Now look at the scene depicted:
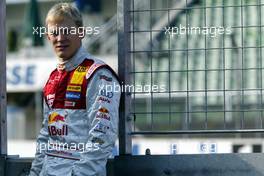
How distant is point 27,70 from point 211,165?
18045mm

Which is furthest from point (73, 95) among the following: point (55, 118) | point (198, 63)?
point (198, 63)

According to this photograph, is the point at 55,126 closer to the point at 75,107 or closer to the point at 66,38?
the point at 75,107

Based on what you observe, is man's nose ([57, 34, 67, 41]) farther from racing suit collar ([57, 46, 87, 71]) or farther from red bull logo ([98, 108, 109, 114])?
red bull logo ([98, 108, 109, 114])

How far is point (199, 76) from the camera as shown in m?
6.14

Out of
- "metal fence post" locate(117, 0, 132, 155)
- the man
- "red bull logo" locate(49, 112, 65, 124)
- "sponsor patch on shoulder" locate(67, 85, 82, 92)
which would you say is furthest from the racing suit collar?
"metal fence post" locate(117, 0, 132, 155)

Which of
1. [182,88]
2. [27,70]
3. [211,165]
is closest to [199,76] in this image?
[182,88]

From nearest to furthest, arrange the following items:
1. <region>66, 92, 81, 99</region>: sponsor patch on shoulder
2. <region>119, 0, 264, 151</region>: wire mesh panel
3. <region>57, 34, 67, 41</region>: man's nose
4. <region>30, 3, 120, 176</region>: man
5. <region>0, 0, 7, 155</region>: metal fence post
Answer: <region>30, 3, 120, 176</region>: man < <region>66, 92, 81, 99</region>: sponsor patch on shoulder < <region>57, 34, 67, 41</region>: man's nose < <region>119, 0, 264, 151</region>: wire mesh panel < <region>0, 0, 7, 155</region>: metal fence post

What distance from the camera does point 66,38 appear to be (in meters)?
5.16

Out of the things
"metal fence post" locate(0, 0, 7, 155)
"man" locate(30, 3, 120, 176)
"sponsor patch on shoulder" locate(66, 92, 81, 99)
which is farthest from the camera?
"metal fence post" locate(0, 0, 7, 155)

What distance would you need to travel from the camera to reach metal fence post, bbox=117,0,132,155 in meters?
5.58

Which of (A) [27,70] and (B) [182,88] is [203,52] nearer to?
(B) [182,88]

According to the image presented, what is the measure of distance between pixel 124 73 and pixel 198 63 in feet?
1.74

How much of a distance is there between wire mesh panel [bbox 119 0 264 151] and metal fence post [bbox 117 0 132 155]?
0.04 metres

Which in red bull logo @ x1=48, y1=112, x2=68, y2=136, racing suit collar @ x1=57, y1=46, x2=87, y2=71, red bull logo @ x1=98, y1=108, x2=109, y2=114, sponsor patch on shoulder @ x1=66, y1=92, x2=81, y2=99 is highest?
racing suit collar @ x1=57, y1=46, x2=87, y2=71
